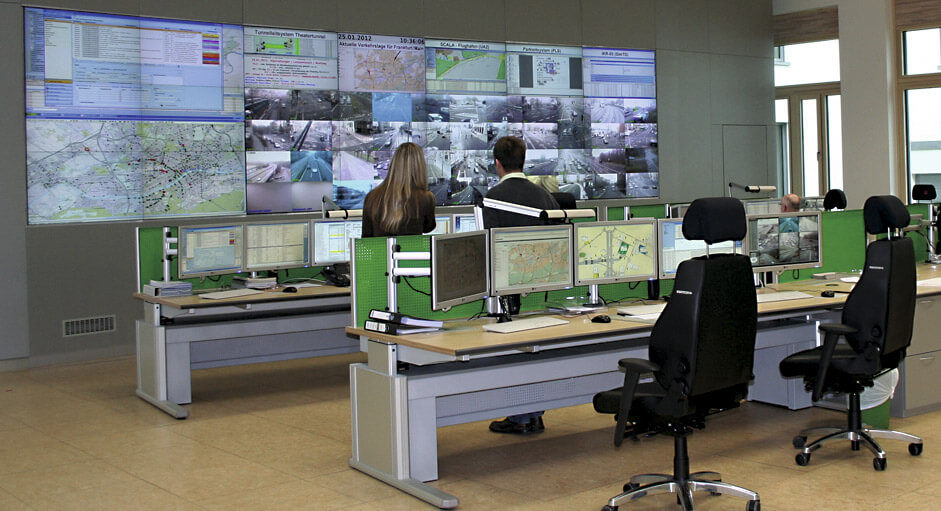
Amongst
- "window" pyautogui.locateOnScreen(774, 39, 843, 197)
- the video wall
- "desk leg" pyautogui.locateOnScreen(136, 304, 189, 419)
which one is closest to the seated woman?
"desk leg" pyautogui.locateOnScreen(136, 304, 189, 419)

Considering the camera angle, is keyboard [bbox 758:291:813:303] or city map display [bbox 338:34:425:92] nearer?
keyboard [bbox 758:291:813:303]

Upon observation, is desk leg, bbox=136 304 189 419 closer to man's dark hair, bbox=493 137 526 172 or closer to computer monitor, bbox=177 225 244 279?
computer monitor, bbox=177 225 244 279

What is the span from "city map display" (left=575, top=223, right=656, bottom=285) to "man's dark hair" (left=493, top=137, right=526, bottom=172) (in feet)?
2.00

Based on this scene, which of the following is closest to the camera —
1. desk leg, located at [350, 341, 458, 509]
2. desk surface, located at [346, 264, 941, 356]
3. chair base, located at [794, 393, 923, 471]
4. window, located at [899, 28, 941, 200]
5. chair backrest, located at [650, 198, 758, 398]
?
chair backrest, located at [650, 198, 758, 398]

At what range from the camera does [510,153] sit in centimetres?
488

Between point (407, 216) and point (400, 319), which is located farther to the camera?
point (407, 216)

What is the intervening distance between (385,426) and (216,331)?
79.0 inches

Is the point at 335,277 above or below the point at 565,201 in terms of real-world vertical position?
below

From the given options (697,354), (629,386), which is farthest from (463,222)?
(697,354)

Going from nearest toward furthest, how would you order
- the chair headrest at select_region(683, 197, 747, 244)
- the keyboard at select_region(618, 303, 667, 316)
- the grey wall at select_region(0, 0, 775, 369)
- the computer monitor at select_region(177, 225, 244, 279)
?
the chair headrest at select_region(683, 197, 747, 244) < the keyboard at select_region(618, 303, 667, 316) < the computer monitor at select_region(177, 225, 244, 279) < the grey wall at select_region(0, 0, 775, 369)

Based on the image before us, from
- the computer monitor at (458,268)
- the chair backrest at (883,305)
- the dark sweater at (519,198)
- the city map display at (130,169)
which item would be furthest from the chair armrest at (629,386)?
the city map display at (130,169)

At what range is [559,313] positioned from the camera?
442 cm

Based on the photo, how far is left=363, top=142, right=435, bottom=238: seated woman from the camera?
15.4 feet

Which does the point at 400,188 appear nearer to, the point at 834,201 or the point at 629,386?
the point at 629,386
